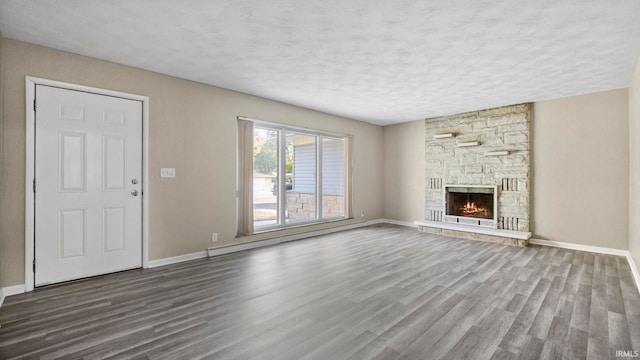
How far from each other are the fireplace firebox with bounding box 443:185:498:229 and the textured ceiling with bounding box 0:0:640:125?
6.94 ft

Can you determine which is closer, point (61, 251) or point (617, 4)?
point (617, 4)

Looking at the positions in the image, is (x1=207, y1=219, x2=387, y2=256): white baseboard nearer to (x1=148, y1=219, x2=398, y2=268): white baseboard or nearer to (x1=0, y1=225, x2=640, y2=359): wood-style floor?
(x1=148, y1=219, x2=398, y2=268): white baseboard

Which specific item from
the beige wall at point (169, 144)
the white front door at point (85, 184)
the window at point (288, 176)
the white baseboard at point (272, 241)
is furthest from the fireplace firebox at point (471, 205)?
the white front door at point (85, 184)

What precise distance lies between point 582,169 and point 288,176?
198 inches

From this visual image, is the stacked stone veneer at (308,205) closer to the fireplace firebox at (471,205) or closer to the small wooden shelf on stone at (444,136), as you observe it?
the fireplace firebox at (471,205)

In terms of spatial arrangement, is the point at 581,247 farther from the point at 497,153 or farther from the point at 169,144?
the point at 169,144

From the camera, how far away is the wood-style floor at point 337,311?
1.99 meters

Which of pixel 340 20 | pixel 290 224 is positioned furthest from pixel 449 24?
pixel 290 224

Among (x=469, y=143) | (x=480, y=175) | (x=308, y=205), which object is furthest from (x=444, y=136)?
(x=308, y=205)

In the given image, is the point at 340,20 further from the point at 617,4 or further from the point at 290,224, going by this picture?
the point at 290,224

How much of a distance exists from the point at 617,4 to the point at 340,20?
2.20m

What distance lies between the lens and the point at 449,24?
2.60 meters

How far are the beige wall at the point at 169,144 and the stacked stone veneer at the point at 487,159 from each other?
330 cm

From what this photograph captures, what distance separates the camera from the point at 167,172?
394 cm
